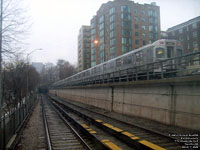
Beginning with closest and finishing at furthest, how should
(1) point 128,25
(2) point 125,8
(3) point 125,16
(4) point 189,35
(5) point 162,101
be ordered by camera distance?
(5) point 162,101 → (4) point 189,35 → (2) point 125,8 → (3) point 125,16 → (1) point 128,25

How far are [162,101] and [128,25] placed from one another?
2030 inches

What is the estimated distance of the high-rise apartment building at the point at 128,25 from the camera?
190 feet

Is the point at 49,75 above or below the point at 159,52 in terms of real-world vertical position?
above

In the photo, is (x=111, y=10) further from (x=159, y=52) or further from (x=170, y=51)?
(x=159, y=52)

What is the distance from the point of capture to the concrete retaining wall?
8531 millimetres

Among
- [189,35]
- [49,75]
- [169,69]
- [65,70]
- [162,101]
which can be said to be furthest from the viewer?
[49,75]

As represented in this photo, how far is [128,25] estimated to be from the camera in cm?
5909

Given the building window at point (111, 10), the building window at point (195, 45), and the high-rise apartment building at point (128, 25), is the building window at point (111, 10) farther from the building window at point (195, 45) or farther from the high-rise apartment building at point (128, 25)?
the building window at point (195, 45)

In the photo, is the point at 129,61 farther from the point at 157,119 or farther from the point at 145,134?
the point at 145,134

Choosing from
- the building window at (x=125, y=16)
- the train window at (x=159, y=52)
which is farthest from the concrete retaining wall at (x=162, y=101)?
the building window at (x=125, y=16)

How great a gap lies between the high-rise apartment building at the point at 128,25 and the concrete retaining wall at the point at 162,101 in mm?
42668

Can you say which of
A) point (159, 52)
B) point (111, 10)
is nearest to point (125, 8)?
point (111, 10)

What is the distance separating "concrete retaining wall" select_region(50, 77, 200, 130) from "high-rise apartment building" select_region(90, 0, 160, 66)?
42.7 m

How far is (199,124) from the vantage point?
7.99 metres
